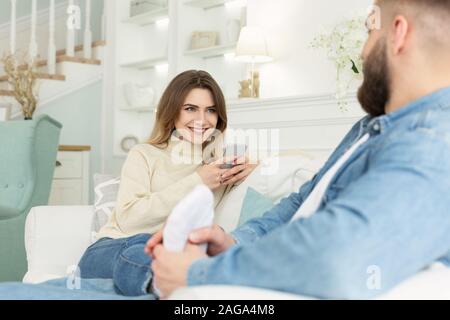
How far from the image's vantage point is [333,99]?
291cm

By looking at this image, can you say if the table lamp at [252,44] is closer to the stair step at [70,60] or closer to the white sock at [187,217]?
the stair step at [70,60]

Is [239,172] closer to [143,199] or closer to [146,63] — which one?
[143,199]

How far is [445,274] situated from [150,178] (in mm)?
1233

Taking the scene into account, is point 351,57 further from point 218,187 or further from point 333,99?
point 218,187

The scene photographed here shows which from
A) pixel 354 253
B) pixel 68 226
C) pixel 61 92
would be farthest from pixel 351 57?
pixel 61 92

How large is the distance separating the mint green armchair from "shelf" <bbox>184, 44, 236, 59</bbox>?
3.70 ft

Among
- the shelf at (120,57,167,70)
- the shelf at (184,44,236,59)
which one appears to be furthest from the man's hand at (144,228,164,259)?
the shelf at (120,57,167,70)

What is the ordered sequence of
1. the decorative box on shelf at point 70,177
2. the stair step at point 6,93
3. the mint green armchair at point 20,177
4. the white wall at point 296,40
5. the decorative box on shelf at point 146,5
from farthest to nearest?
the decorative box on shelf at point 146,5 < the stair step at point 6,93 < the decorative box on shelf at point 70,177 < the white wall at point 296,40 < the mint green armchair at point 20,177

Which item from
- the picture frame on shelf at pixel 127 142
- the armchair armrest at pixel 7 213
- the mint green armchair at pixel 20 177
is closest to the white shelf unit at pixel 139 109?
the picture frame on shelf at pixel 127 142

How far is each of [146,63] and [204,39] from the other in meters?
0.70

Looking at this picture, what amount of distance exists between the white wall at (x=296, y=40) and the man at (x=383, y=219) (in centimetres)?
205

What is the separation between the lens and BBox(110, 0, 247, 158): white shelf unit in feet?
13.4

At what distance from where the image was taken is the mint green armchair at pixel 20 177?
3012 mm

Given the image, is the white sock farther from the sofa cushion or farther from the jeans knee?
the sofa cushion
